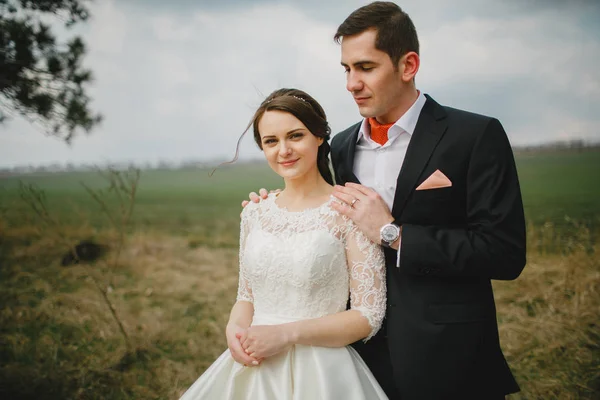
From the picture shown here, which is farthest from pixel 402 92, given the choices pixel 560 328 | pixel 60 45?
pixel 60 45

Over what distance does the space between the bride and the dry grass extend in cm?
216

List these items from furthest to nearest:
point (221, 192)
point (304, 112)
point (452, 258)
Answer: point (221, 192), point (304, 112), point (452, 258)

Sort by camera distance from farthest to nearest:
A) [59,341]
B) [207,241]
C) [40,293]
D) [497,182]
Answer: [207,241]
[40,293]
[59,341]
[497,182]

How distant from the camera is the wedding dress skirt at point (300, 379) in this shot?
1878 mm

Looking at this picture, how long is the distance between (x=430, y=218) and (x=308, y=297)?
1.93 ft

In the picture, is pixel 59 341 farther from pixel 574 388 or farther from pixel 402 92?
pixel 574 388

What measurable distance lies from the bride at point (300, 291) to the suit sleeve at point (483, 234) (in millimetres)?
200

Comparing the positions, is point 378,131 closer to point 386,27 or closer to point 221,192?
point 386,27

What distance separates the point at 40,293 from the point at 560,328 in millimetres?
5215

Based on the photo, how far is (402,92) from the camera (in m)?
2.07

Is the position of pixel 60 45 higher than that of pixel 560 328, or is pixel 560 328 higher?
pixel 60 45

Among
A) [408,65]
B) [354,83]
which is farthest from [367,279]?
[408,65]

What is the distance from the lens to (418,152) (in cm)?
199

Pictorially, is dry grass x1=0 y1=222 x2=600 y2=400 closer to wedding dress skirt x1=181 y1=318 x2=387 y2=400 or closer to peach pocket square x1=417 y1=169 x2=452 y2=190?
wedding dress skirt x1=181 y1=318 x2=387 y2=400
